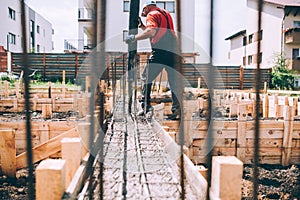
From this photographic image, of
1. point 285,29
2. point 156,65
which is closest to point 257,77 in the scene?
point 156,65

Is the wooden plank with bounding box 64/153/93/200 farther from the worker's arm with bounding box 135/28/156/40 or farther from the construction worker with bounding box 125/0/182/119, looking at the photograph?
the worker's arm with bounding box 135/28/156/40

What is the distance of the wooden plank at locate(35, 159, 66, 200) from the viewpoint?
2.93 feet

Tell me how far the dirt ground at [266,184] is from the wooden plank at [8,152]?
8cm

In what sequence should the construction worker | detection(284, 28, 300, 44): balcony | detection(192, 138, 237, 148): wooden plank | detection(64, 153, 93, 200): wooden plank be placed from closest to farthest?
detection(64, 153, 93, 200): wooden plank → the construction worker → detection(192, 138, 237, 148): wooden plank → detection(284, 28, 300, 44): balcony

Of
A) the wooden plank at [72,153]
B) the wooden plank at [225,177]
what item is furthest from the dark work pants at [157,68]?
the wooden plank at [225,177]

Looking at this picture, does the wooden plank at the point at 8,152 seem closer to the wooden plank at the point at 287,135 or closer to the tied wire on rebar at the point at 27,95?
the tied wire on rebar at the point at 27,95

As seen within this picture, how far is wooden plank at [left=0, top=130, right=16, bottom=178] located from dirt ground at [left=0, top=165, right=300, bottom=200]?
0.26 ft

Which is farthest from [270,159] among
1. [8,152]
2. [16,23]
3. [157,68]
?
[16,23]

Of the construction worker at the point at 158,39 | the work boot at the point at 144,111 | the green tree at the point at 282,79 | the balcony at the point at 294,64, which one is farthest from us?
the balcony at the point at 294,64

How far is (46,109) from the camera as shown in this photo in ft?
15.3

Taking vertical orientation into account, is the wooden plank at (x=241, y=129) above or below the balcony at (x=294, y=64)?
below

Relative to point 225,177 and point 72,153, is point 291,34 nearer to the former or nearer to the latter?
point 72,153

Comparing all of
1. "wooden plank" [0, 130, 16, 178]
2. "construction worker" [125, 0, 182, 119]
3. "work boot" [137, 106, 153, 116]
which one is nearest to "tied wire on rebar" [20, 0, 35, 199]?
"construction worker" [125, 0, 182, 119]

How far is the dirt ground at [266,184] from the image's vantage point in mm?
2863
